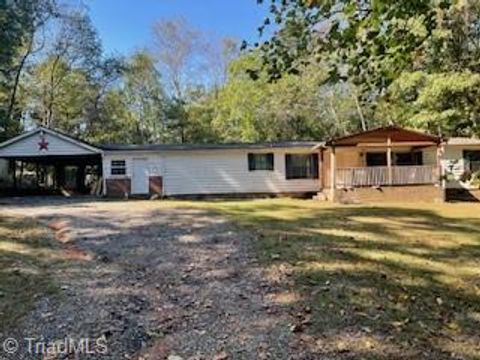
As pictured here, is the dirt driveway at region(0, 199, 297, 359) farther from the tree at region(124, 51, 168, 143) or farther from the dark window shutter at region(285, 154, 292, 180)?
the tree at region(124, 51, 168, 143)

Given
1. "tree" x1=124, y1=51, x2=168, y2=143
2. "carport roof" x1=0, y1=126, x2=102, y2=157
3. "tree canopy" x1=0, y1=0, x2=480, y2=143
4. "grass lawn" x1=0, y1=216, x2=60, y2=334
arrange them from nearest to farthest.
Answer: "grass lawn" x1=0, y1=216, x2=60, y2=334
"tree canopy" x1=0, y1=0, x2=480, y2=143
"carport roof" x1=0, y1=126, x2=102, y2=157
"tree" x1=124, y1=51, x2=168, y2=143

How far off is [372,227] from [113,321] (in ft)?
27.2

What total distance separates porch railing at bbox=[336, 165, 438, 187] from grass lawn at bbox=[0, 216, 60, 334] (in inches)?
527

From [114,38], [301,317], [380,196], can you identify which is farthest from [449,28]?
[114,38]

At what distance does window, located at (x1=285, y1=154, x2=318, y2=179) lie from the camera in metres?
25.5

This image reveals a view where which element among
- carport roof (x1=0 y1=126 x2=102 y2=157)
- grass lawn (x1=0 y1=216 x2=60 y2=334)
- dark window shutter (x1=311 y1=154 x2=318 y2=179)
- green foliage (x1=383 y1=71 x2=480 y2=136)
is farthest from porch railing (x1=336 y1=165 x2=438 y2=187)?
grass lawn (x1=0 y1=216 x2=60 y2=334)

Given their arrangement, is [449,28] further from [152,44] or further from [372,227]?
[152,44]

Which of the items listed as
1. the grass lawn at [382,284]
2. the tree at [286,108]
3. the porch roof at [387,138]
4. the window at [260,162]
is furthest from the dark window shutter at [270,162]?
the grass lawn at [382,284]

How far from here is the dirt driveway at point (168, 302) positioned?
502 cm

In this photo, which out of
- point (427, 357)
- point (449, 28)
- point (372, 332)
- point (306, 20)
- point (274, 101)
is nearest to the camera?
point (427, 357)

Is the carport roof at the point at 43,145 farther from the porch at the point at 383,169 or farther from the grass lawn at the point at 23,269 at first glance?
the grass lawn at the point at 23,269

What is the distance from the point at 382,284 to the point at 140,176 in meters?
18.5

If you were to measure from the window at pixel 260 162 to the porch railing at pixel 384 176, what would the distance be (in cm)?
395

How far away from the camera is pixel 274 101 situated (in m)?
36.8
